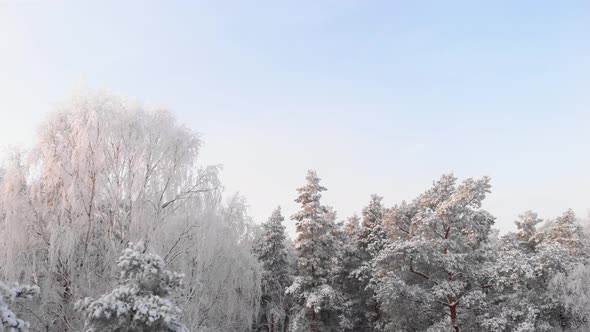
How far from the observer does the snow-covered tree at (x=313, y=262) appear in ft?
81.1

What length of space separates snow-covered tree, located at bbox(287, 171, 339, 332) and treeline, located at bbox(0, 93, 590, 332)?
0.36 feet

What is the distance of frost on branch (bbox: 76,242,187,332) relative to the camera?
26.5ft

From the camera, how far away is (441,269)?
20.5m

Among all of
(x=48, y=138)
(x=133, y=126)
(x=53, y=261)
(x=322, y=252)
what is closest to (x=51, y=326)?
(x=53, y=261)

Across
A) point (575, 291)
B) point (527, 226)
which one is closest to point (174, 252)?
point (575, 291)

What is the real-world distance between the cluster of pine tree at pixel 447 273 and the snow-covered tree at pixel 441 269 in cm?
5

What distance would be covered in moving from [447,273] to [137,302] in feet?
53.1

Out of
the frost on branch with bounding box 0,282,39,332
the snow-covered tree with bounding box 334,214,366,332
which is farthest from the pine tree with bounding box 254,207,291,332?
the frost on branch with bounding box 0,282,39,332

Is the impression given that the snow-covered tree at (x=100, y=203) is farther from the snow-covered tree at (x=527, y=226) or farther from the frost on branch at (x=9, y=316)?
the snow-covered tree at (x=527, y=226)

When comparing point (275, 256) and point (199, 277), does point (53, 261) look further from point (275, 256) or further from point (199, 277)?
point (275, 256)

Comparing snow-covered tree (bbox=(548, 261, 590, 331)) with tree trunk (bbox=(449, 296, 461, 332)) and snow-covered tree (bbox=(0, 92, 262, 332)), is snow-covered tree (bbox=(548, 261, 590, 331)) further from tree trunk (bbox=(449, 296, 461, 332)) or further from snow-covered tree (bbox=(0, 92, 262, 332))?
snow-covered tree (bbox=(0, 92, 262, 332))

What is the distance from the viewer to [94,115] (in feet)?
43.4

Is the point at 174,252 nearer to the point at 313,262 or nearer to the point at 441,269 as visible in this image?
the point at 313,262

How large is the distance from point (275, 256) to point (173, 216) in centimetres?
1705
